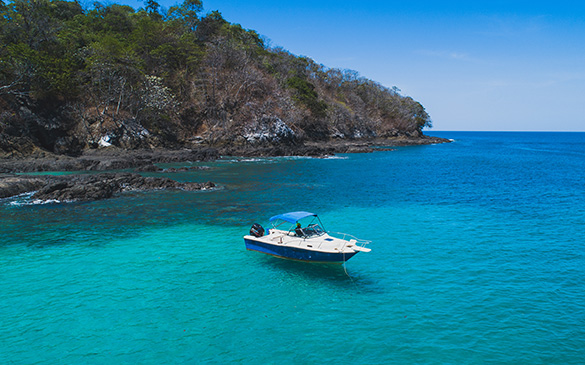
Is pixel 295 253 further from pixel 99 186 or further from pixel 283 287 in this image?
pixel 99 186

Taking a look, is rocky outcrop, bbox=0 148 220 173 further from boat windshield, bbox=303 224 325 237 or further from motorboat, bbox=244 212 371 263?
boat windshield, bbox=303 224 325 237

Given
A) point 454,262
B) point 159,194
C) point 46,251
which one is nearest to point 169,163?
point 159,194

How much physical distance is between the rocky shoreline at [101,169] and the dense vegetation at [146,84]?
200 inches

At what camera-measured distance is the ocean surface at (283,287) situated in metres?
11.9

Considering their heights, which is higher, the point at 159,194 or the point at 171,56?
the point at 171,56

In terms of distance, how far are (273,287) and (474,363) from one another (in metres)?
8.49

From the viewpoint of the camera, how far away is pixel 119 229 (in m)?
24.8

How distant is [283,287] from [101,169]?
140 ft

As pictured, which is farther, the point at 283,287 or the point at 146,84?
the point at 146,84

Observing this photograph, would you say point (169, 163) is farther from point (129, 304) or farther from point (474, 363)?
point (474, 363)

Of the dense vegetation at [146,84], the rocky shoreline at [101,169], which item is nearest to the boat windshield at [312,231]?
the rocky shoreline at [101,169]

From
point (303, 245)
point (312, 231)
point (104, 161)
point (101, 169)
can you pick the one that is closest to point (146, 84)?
point (104, 161)

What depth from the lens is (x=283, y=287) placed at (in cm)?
1630

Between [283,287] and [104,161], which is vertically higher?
[104,161]
